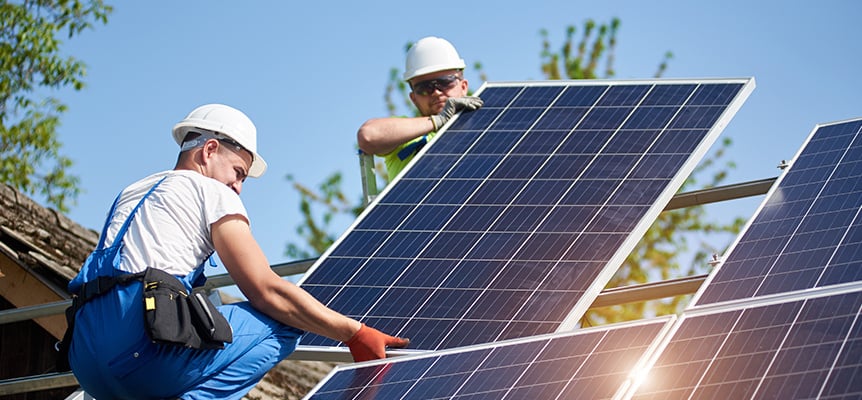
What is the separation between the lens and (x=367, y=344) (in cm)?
665

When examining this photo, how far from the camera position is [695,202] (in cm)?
952

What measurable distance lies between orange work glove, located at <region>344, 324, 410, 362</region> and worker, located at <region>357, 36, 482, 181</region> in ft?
10.3

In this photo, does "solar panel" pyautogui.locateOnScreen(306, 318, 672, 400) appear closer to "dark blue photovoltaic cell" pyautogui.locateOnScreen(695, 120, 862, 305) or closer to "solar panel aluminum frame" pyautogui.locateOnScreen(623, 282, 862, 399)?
"solar panel aluminum frame" pyautogui.locateOnScreen(623, 282, 862, 399)

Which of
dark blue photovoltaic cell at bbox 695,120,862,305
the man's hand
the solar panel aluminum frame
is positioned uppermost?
the man's hand

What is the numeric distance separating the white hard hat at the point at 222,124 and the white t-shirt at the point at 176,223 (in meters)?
0.47

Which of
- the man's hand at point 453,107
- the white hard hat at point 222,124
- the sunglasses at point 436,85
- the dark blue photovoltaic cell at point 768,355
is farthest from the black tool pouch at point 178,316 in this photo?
the sunglasses at point 436,85

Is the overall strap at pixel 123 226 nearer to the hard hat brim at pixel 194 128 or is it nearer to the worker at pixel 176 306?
the worker at pixel 176 306

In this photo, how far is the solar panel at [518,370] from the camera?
18.7 feet

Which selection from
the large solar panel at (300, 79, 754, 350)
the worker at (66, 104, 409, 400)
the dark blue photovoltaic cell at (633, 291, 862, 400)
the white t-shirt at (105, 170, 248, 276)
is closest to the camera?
the dark blue photovoltaic cell at (633, 291, 862, 400)

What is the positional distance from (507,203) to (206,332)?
10.4 feet

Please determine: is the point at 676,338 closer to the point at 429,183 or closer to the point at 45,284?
the point at 429,183

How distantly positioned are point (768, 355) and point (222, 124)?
2.99 m

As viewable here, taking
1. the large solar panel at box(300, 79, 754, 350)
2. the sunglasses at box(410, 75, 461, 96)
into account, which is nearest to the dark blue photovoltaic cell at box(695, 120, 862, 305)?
the large solar panel at box(300, 79, 754, 350)

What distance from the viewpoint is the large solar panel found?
7.32m
